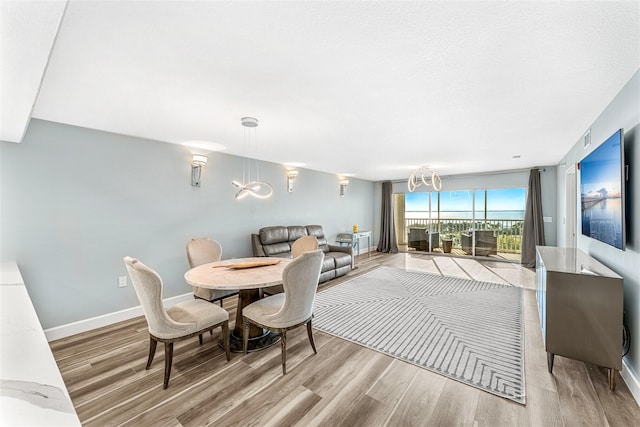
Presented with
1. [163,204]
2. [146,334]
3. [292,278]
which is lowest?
[146,334]

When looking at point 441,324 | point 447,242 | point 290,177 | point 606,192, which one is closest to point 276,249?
point 290,177

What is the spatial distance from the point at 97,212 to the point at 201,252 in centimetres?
123

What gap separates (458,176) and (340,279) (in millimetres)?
4580

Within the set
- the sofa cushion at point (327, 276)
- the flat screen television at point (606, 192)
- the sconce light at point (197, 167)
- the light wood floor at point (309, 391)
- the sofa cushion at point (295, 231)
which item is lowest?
the light wood floor at point (309, 391)

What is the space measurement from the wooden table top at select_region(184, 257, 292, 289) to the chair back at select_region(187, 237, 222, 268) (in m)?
0.46

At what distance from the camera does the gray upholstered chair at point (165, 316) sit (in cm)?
191

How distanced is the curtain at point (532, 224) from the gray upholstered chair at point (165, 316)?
676 cm

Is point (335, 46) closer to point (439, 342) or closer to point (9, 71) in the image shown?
point (9, 71)

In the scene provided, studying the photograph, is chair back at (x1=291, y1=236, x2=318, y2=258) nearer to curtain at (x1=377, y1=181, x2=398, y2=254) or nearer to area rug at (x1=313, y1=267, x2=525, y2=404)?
area rug at (x1=313, y1=267, x2=525, y2=404)

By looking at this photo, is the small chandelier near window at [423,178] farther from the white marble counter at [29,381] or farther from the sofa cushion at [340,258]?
the white marble counter at [29,381]

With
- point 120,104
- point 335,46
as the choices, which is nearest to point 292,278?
point 335,46

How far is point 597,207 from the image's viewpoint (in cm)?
241

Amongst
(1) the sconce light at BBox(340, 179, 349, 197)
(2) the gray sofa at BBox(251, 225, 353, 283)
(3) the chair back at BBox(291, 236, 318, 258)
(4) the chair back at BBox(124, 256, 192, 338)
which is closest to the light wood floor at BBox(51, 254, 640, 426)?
(4) the chair back at BBox(124, 256, 192, 338)

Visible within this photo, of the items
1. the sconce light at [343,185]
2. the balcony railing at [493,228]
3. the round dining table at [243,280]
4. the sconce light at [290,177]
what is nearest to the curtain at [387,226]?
the balcony railing at [493,228]
